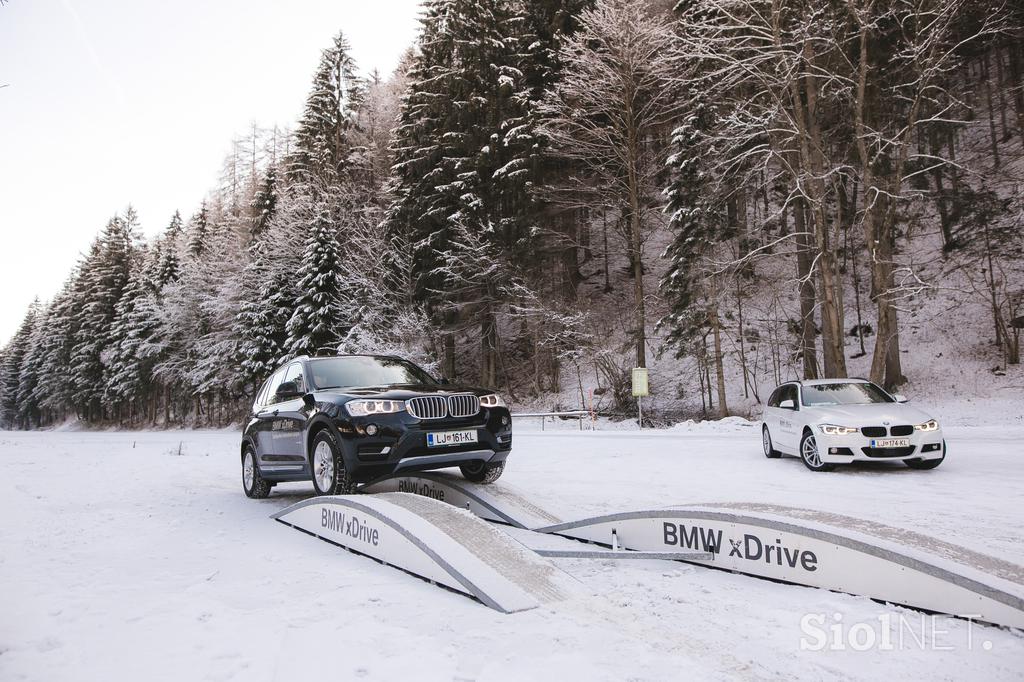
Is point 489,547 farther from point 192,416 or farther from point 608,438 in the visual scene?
point 192,416

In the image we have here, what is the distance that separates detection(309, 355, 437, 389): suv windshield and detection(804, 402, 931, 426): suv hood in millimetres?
6612

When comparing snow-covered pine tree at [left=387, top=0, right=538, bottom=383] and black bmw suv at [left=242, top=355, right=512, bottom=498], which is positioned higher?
snow-covered pine tree at [left=387, top=0, right=538, bottom=383]

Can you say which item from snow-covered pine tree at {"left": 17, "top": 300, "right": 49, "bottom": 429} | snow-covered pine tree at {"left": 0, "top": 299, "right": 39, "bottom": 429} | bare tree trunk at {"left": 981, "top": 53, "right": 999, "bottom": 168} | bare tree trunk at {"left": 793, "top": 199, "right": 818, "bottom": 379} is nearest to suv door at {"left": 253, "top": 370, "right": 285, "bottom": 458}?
bare tree trunk at {"left": 793, "top": 199, "right": 818, "bottom": 379}

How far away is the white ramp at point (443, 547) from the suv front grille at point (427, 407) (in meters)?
1.09

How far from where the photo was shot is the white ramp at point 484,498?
6828mm

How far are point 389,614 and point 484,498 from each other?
128 inches

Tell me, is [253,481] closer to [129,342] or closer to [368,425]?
[368,425]

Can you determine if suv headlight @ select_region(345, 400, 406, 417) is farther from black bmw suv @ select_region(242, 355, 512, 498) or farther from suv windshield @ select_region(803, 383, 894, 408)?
suv windshield @ select_region(803, 383, 894, 408)

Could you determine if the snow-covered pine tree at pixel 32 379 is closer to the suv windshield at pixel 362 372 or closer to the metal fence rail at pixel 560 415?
the metal fence rail at pixel 560 415

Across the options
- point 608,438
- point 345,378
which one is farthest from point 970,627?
point 608,438

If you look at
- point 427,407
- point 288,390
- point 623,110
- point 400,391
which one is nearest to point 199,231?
point 623,110

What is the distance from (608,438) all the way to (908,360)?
14.5m

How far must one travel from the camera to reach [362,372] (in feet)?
27.2

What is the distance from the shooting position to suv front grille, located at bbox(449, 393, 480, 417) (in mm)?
7262
